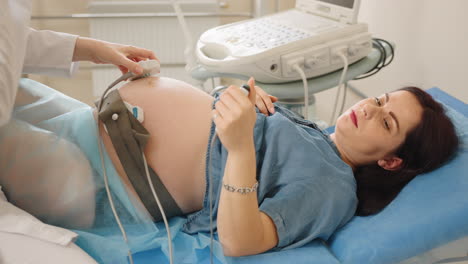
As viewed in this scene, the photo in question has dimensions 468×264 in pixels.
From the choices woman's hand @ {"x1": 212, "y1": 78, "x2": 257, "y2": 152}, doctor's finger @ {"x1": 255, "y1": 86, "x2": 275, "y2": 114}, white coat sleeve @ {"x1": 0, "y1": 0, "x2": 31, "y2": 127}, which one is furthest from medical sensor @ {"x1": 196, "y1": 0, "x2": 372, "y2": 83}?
white coat sleeve @ {"x1": 0, "y1": 0, "x2": 31, "y2": 127}

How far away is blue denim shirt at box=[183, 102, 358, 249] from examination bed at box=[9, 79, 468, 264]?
3 centimetres

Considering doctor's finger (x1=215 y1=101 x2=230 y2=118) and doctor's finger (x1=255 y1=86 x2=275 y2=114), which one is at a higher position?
doctor's finger (x1=215 y1=101 x2=230 y2=118)

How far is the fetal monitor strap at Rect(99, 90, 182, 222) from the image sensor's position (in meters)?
1.02

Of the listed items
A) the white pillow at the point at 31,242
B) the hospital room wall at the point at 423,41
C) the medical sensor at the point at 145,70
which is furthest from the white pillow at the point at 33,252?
the hospital room wall at the point at 423,41

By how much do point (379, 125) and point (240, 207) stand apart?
1.53 ft

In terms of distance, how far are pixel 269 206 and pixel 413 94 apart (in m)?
0.51

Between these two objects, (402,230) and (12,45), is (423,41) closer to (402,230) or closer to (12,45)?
(402,230)

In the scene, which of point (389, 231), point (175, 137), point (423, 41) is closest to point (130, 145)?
point (175, 137)

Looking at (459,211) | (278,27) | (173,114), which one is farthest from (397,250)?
(278,27)

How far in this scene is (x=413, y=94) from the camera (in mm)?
1173

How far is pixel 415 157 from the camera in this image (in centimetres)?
114

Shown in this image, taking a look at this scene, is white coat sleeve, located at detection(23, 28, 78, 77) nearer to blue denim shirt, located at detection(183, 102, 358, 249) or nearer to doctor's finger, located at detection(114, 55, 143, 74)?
doctor's finger, located at detection(114, 55, 143, 74)

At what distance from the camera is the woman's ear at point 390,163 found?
3.80 feet

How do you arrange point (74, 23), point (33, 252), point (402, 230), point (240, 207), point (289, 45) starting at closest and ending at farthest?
point (33, 252)
point (240, 207)
point (402, 230)
point (289, 45)
point (74, 23)
